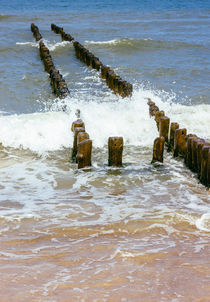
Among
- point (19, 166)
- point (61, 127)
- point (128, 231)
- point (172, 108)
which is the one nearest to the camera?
point (128, 231)

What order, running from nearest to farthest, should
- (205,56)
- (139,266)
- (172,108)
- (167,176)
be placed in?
(139,266) < (167,176) < (172,108) < (205,56)

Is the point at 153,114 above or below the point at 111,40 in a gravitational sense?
below

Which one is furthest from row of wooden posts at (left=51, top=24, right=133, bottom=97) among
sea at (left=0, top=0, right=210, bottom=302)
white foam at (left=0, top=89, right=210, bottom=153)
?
white foam at (left=0, top=89, right=210, bottom=153)

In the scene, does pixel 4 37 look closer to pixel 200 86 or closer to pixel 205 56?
pixel 205 56

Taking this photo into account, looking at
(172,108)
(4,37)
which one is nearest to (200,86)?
(172,108)

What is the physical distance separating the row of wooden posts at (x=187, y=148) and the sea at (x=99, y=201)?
162 mm

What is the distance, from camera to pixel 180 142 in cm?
827

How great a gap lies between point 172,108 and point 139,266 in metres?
8.03

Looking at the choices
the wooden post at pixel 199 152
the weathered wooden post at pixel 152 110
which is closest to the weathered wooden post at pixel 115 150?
the wooden post at pixel 199 152

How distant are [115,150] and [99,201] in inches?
57.7

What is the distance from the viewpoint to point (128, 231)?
547cm

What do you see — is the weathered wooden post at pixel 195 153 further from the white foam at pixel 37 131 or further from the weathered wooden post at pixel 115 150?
the white foam at pixel 37 131

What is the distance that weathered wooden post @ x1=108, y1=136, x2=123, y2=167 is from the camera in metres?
7.68

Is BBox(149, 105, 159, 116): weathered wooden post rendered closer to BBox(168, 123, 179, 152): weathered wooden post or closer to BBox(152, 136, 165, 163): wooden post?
BBox(168, 123, 179, 152): weathered wooden post
